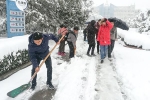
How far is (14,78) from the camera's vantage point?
624 centimetres

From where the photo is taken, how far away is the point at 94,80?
620 cm

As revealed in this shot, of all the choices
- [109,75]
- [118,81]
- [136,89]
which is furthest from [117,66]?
[136,89]

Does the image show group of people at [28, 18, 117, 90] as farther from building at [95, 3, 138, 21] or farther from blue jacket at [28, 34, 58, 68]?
building at [95, 3, 138, 21]

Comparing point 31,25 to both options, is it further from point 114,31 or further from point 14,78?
point 14,78

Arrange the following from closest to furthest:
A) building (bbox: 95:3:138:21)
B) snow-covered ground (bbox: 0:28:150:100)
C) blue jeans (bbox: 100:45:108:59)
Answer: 1. snow-covered ground (bbox: 0:28:150:100)
2. blue jeans (bbox: 100:45:108:59)
3. building (bbox: 95:3:138:21)

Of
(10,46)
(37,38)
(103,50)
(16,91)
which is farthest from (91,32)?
(16,91)

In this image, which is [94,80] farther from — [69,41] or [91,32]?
[91,32]

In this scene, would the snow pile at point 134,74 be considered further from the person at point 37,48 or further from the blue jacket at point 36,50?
the blue jacket at point 36,50

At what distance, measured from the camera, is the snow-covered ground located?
5160 millimetres

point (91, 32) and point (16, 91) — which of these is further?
point (91, 32)

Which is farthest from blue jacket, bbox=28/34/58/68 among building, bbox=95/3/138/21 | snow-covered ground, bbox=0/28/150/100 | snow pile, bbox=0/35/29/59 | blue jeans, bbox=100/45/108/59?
building, bbox=95/3/138/21

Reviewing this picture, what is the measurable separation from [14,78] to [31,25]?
295 inches

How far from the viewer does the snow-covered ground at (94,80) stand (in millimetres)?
5160

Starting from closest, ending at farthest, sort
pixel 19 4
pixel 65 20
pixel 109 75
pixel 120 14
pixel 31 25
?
pixel 109 75 → pixel 19 4 → pixel 31 25 → pixel 65 20 → pixel 120 14
